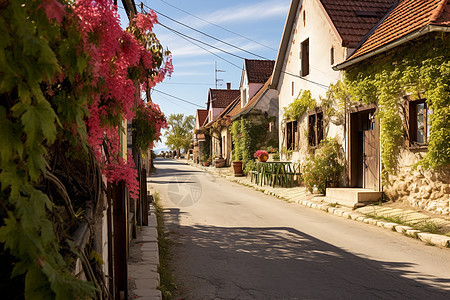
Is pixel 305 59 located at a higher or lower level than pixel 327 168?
higher

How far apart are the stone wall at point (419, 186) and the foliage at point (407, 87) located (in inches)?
11.4

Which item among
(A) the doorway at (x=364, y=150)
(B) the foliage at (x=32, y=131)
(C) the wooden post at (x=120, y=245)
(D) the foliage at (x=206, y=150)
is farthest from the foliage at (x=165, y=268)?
(D) the foliage at (x=206, y=150)

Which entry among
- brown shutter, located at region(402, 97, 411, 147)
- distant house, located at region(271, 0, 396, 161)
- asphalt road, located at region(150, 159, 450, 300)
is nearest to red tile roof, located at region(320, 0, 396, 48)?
distant house, located at region(271, 0, 396, 161)

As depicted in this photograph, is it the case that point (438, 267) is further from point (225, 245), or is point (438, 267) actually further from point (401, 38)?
point (401, 38)

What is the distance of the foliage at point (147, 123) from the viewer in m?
6.59

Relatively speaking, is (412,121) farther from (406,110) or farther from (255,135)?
(255,135)

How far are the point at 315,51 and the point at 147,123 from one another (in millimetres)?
10158

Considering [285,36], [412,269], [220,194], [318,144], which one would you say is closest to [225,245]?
[412,269]

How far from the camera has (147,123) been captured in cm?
660

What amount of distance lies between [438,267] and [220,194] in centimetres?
958

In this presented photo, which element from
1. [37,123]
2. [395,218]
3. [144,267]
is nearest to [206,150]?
[395,218]

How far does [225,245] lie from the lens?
23.1ft

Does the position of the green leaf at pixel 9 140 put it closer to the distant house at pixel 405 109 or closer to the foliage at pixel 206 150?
the distant house at pixel 405 109

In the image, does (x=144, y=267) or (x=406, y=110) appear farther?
(x=406, y=110)
